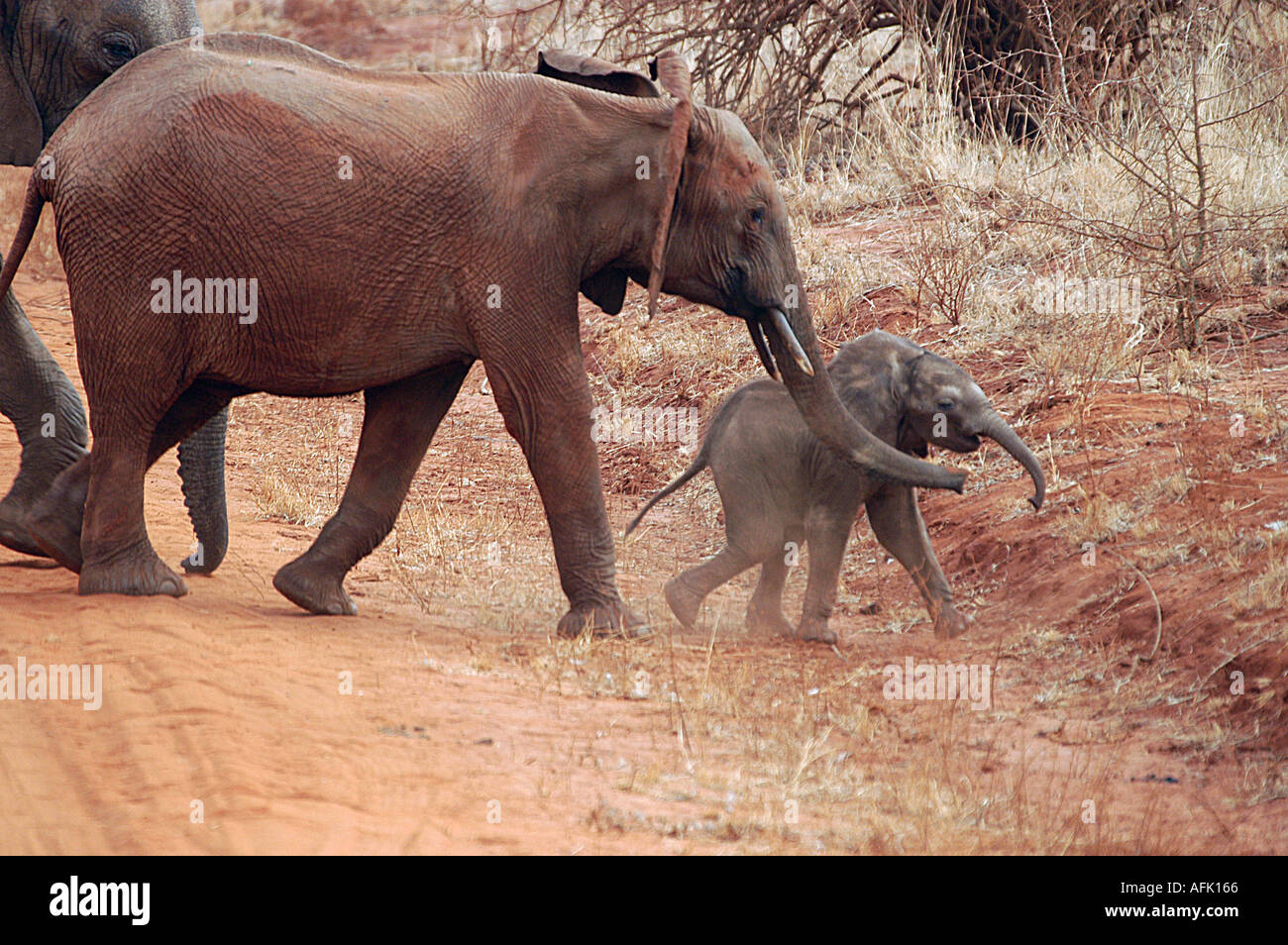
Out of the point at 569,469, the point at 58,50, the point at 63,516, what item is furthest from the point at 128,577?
the point at 58,50

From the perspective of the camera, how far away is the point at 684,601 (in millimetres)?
6730

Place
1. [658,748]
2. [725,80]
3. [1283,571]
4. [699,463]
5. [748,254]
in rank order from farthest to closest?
1. [725,80]
2. [699,463]
3. [748,254]
4. [1283,571]
5. [658,748]

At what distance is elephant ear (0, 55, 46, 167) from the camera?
21.9ft

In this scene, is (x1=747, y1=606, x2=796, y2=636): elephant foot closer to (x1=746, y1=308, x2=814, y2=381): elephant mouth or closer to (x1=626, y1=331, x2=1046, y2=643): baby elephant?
(x1=626, y1=331, x2=1046, y2=643): baby elephant

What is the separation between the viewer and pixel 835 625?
7156mm

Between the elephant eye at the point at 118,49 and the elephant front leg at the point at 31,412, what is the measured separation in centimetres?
118

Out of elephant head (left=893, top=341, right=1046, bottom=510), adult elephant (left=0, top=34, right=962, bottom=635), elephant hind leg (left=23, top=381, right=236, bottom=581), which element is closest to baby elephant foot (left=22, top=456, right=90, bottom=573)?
elephant hind leg (left=23, top=381, right=236, bottom=581)

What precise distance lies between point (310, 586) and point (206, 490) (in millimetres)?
883

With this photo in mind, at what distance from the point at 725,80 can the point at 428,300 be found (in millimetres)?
8440

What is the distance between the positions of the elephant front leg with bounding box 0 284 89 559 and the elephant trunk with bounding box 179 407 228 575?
1.86ft

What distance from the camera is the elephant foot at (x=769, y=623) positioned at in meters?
6.73
